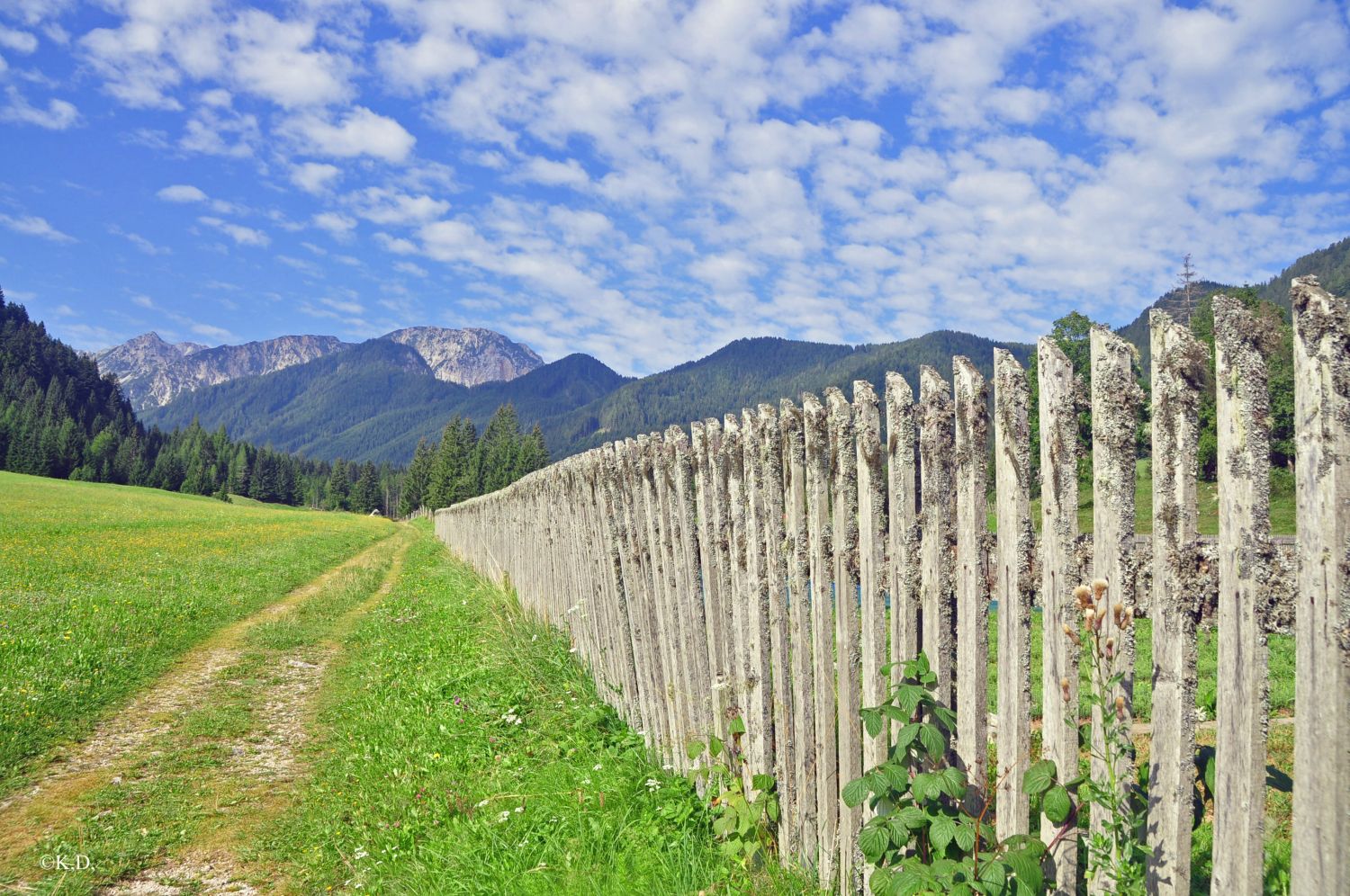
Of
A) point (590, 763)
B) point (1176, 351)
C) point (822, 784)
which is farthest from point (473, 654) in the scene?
point (1176, 351)

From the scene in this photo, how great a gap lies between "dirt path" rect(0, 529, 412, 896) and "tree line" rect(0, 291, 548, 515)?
69036mm

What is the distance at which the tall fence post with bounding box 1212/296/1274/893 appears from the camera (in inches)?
68.1

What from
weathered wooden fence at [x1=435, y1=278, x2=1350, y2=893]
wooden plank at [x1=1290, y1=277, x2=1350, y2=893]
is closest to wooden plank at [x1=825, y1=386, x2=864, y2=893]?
weathered wooden fence at [x1=435, y1=278, x2=1350, y2=893]

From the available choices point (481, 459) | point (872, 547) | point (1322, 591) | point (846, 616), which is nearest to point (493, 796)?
point (846, 616)

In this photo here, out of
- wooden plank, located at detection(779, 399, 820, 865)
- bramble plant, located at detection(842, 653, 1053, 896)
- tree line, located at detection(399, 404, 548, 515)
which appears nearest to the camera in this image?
bramble plant, located at detection(842, 653, 1053, 896)

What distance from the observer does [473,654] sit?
342 inches

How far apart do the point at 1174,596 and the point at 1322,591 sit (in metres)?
0.34

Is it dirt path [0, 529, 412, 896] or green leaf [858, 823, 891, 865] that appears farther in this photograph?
dirt path [0, 529, 412, 896]

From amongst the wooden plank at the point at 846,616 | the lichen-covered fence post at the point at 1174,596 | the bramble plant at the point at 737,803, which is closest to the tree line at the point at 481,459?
the bramble plant at the point at 737,803

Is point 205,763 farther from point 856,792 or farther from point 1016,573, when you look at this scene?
point 1016,573

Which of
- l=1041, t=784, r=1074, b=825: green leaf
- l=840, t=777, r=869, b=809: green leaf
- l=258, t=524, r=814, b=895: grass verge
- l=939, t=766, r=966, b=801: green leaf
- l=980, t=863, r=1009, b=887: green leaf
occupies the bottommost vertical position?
l=258, t=524, r=814, b=895: grass verge

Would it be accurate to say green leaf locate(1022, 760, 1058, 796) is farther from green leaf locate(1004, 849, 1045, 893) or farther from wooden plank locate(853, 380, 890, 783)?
wooden plank locate(853, 380, 890, 783)

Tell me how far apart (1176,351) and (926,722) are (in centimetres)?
154

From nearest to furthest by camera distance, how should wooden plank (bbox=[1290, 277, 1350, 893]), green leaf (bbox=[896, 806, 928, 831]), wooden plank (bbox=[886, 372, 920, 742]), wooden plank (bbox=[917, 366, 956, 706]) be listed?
wooden plank (bbox=[1290, 277, 1350, 893]) → green leaf (bbox=[896, 806, 928, 831]) → wooden plank (bbox=[917, 366, 956, 706]) → wooden plank (bbox=[886, 372, 920, 742])
